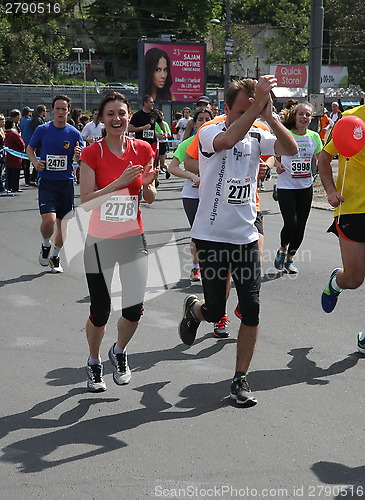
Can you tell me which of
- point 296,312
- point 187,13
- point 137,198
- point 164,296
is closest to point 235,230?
point 137,198

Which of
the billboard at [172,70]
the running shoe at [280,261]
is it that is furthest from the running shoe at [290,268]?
the billboard at [172,70]

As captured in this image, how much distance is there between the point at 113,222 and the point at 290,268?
15.6 ft

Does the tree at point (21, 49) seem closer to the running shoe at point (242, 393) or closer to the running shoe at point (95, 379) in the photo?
the running shoe at point (95, 379)

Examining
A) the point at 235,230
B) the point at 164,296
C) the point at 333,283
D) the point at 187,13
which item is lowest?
the point at 164,296

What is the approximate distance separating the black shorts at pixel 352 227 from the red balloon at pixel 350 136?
1.65ft

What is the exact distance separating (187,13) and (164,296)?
242 ft

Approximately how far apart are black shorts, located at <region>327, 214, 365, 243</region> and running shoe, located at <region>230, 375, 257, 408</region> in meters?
1.62

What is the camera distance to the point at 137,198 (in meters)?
5.25

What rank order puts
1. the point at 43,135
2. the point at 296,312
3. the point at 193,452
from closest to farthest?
the point at 193,452 → the point at 296,312 → the point at 43,135

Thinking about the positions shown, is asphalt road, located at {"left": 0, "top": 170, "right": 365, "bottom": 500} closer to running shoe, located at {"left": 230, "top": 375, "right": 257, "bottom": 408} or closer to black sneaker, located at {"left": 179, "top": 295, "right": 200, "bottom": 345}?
running shoe, located at {"left": 230, "top": 375, "right": 257, "bottom": 408}

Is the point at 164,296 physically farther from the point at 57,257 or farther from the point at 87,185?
the point at 87,185

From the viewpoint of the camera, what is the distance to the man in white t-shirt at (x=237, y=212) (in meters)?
5.00

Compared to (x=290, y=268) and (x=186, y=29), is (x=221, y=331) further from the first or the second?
(x=186, y=29)

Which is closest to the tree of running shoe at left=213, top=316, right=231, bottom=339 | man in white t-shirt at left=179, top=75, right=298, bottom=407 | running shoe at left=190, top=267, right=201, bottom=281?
running shoe at left=190, top=267, right=201, bottom=281
